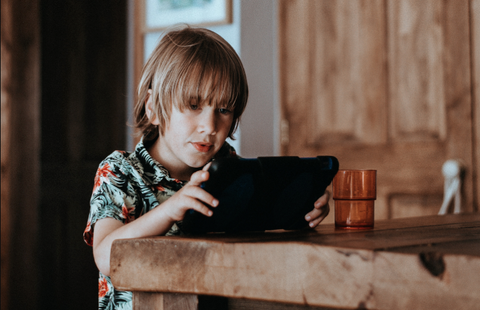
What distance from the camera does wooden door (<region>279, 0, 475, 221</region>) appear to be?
2.06 m

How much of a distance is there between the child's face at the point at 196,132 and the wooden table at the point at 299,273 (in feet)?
1.58

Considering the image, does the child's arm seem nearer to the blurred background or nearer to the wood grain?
the blurred background

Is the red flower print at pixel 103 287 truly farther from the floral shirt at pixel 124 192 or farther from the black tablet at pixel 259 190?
the black tablet at pixel 259 190

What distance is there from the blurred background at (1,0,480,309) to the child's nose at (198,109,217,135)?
4.24 feet

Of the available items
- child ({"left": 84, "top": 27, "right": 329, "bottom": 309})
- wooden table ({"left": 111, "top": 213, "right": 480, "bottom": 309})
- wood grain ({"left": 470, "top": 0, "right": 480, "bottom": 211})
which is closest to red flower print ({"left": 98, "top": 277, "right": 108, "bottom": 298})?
child ({"left": 84, "top": 27, "right": 329, "bottom": 309})

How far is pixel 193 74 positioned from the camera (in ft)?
3.67

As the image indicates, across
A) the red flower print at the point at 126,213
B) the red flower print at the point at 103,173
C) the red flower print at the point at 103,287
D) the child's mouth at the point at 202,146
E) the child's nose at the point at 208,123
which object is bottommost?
the red flower print at the point at 103,287

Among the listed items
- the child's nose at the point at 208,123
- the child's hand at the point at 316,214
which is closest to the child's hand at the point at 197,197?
the child's hand at the point at 316,214

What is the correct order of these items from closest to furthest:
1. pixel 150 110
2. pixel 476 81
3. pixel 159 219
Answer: pixel 159 219 < pixel 150 110 < pixel 476 81

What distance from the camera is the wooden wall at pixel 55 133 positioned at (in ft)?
7.38

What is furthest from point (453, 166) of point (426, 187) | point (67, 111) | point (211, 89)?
point (67, 111)

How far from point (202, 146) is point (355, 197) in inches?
15.6

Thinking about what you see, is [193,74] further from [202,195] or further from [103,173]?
[202,195]

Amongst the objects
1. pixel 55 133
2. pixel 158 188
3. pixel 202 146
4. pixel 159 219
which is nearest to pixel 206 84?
pixel 202 146
